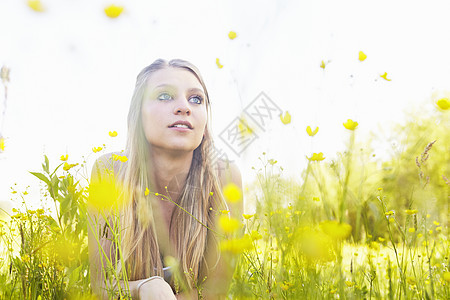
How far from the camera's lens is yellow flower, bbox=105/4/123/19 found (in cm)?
127

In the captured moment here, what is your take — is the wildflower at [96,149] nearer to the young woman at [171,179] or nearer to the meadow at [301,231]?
the meadow at [301,231]

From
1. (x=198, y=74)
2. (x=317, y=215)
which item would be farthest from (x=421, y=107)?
(x=317, y=215)

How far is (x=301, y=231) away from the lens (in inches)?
34.3

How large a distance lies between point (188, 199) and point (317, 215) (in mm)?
1097

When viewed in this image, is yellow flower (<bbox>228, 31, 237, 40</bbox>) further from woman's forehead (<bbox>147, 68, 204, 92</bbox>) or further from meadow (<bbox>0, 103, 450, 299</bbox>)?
woman's forehead (<bbox>147, 68, 204, 92</bbox>)

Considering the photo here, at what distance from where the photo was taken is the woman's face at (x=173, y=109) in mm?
1778

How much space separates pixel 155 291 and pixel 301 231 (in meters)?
0.66

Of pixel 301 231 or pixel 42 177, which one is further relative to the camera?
pixel 42 177

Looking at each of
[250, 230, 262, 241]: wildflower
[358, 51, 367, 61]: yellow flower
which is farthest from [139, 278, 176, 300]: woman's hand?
[358, 51, 367, 61]: yellow flower

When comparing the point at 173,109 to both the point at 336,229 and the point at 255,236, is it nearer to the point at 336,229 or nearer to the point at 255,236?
the point at 255,236

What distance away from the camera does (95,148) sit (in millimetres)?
1271

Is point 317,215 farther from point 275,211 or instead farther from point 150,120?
point 150,120

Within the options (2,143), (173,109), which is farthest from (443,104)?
(2,143)

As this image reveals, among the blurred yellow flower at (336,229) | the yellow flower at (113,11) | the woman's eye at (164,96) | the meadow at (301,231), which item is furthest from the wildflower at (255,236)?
the woman's eye at (164,96)
